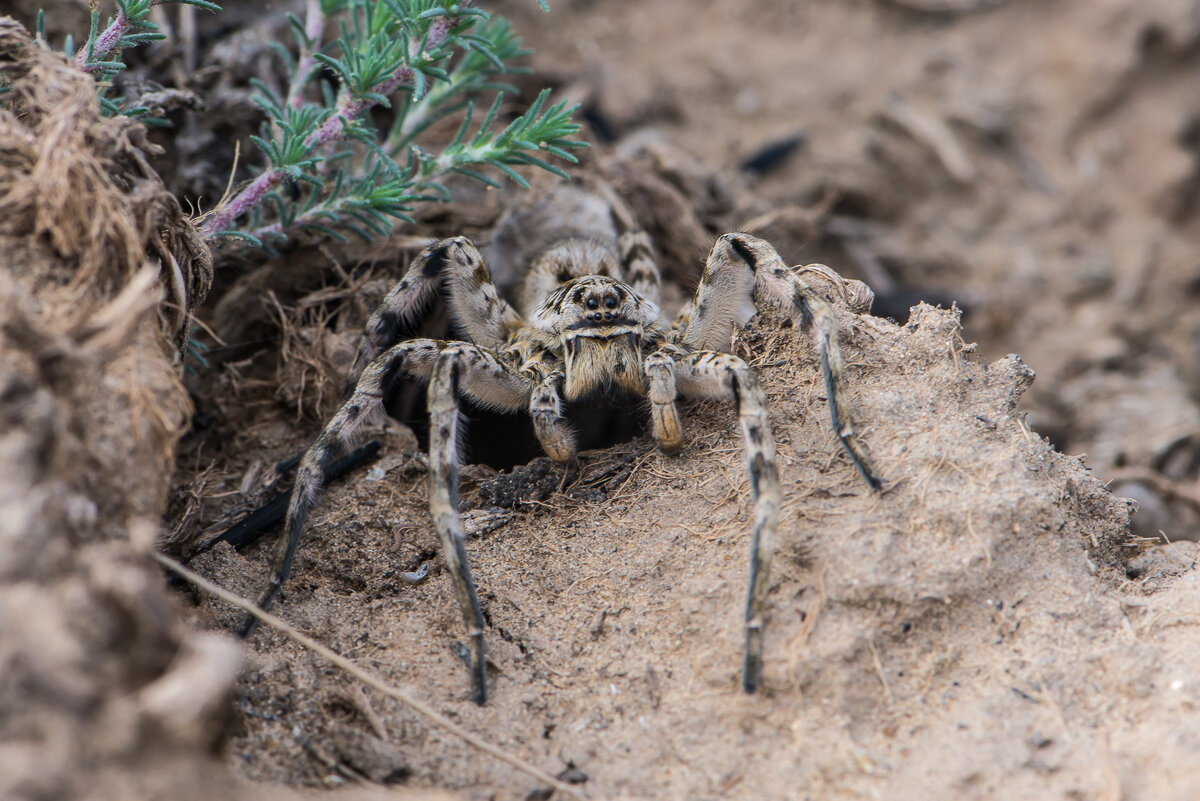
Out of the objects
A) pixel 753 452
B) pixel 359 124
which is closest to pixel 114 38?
pixel 359 124

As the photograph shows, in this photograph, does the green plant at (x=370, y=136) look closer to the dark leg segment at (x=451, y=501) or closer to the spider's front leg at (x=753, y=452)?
the dark leg segment at (x=451, y=501)

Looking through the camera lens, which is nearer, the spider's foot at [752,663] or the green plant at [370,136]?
the spider's foot at [752,663]

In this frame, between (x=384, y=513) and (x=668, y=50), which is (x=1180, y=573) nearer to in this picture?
(x=384, y=513)

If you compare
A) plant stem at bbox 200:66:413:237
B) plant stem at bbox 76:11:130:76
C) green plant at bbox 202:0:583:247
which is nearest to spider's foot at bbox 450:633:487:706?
green plant at bbox 202:0:583:247

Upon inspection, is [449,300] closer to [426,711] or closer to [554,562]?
[554,562]

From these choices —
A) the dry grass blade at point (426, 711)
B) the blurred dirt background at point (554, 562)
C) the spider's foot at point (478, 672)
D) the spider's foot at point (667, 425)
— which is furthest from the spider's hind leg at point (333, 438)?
the spider's foot at point (667, 425)
